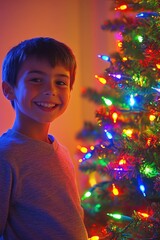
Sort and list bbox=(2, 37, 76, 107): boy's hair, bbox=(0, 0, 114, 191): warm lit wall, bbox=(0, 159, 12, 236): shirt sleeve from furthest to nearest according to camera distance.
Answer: bbox=(0, 0, 114, 191): warm lit wall, bbox=(2, 37, 76, 107): boy's hair, bbox=(0, 159, 12, 236): shirt sleeve

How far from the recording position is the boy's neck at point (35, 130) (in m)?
0.96

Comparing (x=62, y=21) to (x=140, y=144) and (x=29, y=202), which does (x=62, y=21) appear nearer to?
(x=140, y=144)

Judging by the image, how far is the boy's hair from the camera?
936 mm

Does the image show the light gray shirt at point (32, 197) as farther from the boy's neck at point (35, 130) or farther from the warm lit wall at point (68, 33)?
the warm lit wall at point (68, 33)

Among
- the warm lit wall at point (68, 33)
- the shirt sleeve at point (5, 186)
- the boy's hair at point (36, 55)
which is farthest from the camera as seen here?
the warm lit wall at point (68, 33)

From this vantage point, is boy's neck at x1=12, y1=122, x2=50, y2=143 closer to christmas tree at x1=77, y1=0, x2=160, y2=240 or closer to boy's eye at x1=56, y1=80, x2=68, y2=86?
boy's eye at x1=56, y1=80, x2=68, y2=86

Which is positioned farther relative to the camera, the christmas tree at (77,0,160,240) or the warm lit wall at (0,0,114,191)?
the warm lit wall at (0,0,114,191)

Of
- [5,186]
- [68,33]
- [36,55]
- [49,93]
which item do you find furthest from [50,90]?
[68,33]

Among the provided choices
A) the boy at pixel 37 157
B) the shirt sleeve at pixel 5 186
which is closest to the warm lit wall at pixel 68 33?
the boy at pixel 37 157

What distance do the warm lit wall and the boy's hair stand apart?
68 cm

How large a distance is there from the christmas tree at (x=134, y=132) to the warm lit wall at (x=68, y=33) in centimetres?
60

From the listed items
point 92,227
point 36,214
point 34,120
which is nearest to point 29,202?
point 36,214

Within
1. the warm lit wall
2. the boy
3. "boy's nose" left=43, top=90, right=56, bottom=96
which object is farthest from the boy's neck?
the warm lit wall

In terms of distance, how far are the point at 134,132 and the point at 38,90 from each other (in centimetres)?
48
